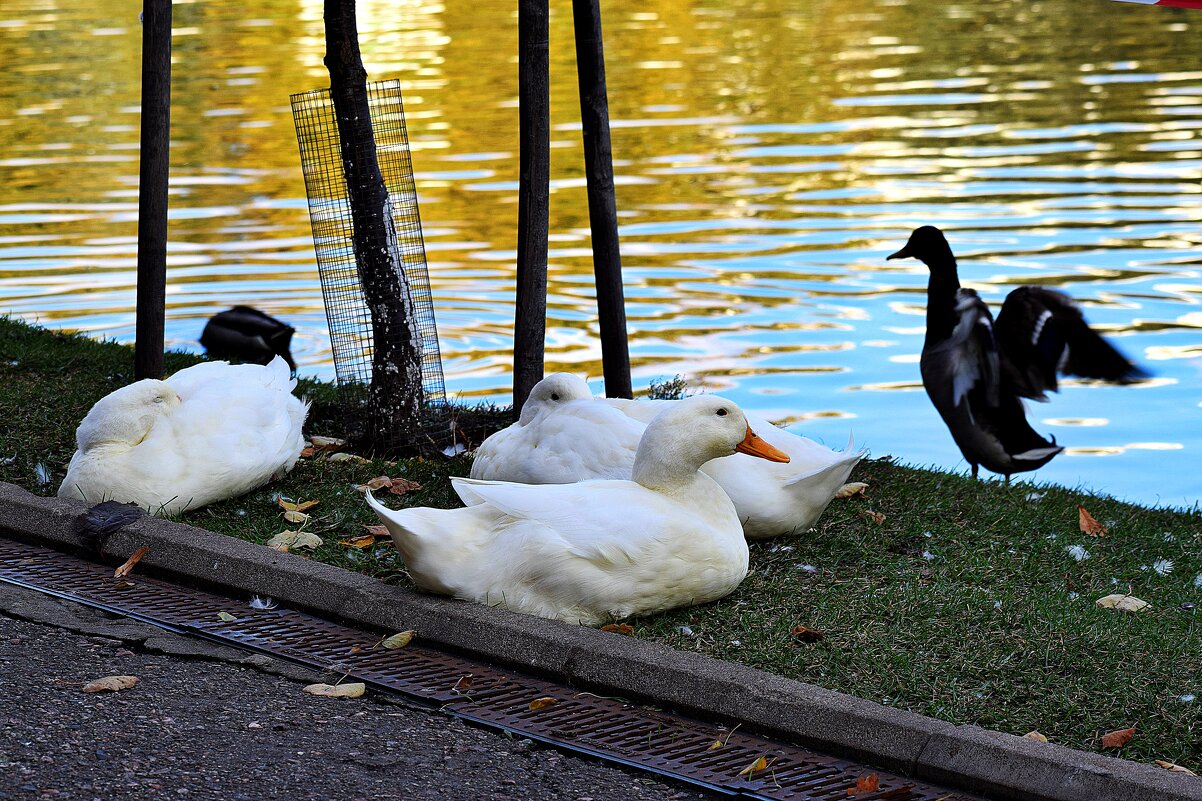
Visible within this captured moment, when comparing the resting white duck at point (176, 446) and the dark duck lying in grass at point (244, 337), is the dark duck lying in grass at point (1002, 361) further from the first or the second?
the dark duck lying in grass at point (244, 337)

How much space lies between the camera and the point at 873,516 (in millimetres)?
5910

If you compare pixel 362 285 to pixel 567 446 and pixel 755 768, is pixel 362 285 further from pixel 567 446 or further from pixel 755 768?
pixel 755 768

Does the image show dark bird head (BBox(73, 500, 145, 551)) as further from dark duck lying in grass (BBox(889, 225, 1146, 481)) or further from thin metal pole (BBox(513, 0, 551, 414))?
dark duck lying in grass (BBox(889, 225, 1146, 481))

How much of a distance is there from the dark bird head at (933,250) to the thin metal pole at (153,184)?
3876mm

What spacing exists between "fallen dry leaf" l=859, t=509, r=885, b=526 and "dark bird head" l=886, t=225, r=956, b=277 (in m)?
2.19

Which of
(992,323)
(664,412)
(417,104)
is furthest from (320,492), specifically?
(417,104)

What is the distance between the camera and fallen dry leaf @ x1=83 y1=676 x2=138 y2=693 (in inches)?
164

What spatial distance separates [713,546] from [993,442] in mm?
3241

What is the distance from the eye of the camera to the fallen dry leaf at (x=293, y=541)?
5.34m

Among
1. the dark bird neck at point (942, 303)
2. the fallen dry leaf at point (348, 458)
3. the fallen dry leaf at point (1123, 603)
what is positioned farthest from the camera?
the dark bird neck at point (942, 303)

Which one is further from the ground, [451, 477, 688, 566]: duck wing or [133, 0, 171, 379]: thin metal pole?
[133, 0, 171, 379]: thin metal pole

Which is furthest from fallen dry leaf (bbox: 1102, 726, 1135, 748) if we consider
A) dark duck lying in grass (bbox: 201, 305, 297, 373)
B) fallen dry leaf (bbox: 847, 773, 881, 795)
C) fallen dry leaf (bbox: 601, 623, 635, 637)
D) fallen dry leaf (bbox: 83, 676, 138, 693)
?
dark duck lying in grass (bbox: 201, 305, 297, 373)

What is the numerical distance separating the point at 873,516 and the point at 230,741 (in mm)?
2961

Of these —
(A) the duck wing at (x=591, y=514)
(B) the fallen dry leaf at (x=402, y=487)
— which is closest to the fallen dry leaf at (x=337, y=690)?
(A) the duck wing at (x=591, y=514)
